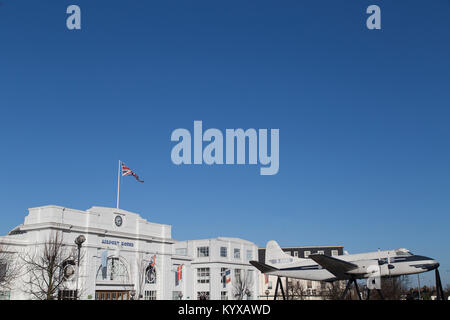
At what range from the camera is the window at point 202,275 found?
7656 cm

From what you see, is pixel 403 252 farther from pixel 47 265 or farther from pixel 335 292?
pixel 47 265

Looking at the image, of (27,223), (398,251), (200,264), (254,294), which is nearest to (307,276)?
(398,251)

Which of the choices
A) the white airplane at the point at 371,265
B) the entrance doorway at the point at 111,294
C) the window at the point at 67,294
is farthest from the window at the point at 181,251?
the white airplane at the point at 371,265

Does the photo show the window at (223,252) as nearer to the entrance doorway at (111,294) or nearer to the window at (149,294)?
the window at (149,294)

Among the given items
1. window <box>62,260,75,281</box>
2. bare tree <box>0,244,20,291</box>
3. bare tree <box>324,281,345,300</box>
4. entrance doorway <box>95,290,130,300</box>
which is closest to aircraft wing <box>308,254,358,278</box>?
bare tree <box>324,281,345,300</box>

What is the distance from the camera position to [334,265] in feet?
99.1

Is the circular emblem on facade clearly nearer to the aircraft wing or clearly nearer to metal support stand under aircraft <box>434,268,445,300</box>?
the aircraft wing

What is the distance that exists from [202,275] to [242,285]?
7.81 meters

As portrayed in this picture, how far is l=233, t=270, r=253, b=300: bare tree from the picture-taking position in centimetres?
7819

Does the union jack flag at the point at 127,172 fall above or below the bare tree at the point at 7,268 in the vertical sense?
above

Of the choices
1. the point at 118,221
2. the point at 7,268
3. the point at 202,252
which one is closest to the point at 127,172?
the point at 118,221
